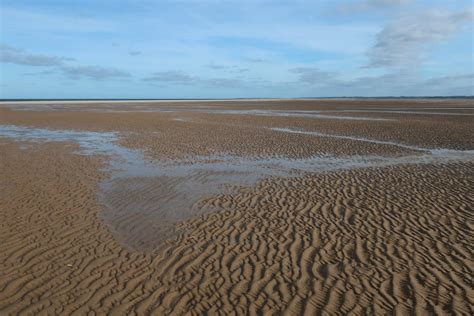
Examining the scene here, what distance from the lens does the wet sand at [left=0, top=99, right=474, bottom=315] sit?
218 inches

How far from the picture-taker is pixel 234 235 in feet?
26.3

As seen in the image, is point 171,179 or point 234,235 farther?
point 171,179

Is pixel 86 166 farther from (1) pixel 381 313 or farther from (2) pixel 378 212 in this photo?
(1) pixel 381 313

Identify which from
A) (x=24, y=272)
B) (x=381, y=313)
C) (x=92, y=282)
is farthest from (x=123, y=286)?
(x=381, y=313)

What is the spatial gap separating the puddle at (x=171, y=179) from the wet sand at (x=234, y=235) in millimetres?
65

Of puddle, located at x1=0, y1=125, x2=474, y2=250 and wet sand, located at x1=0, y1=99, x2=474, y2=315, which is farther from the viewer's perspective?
puddle, located at x1=0, y1=125, x2=474, y2=250

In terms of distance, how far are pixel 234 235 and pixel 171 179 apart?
5788 mm

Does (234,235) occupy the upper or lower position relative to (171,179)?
lower

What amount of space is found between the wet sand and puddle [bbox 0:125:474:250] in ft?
0.21

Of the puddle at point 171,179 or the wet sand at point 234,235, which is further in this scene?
the puddle at point 171,179

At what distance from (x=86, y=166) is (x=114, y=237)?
8413 millimetres

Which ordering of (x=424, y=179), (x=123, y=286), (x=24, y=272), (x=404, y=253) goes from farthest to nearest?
(x=424, y=179)
(x=404, y=253)
(x=24, y=272)
(x=123, y=286)

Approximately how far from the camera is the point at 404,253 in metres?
7.07

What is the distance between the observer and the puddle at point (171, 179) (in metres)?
8.67
